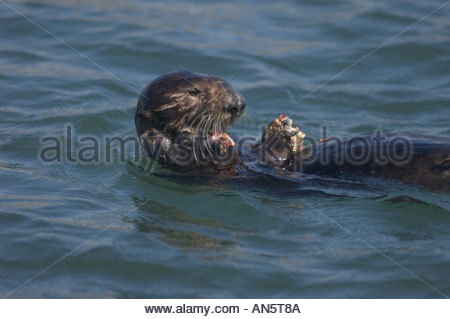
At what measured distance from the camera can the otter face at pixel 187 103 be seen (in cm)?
550

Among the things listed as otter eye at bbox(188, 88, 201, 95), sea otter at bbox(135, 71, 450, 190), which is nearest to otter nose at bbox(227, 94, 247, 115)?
sea otter at bbox(135, 71, 450, 190)

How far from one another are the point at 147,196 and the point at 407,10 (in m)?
7.04

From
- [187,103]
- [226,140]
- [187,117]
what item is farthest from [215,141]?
[187,103]

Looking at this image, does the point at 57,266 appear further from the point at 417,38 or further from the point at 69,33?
the point at 417,38

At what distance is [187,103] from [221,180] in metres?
0.74

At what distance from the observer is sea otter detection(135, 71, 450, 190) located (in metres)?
5.43

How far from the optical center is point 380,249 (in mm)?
4629

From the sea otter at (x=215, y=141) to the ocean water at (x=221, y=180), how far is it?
203 millimetres

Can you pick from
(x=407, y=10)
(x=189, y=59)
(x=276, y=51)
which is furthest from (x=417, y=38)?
(x=189, y=59)

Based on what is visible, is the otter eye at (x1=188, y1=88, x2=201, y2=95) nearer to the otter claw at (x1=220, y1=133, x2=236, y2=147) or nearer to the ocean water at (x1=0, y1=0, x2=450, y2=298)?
the otter claw at (x1=220, y1=133, x2=236, y2=147)

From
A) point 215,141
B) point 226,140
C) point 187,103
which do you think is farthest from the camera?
point 226,140

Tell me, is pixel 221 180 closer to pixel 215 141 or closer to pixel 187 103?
pixel 215 141

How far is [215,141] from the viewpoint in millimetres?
5730

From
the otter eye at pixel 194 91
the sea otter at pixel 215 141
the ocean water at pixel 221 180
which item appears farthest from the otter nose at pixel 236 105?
the ocean water at pixel 221 180
